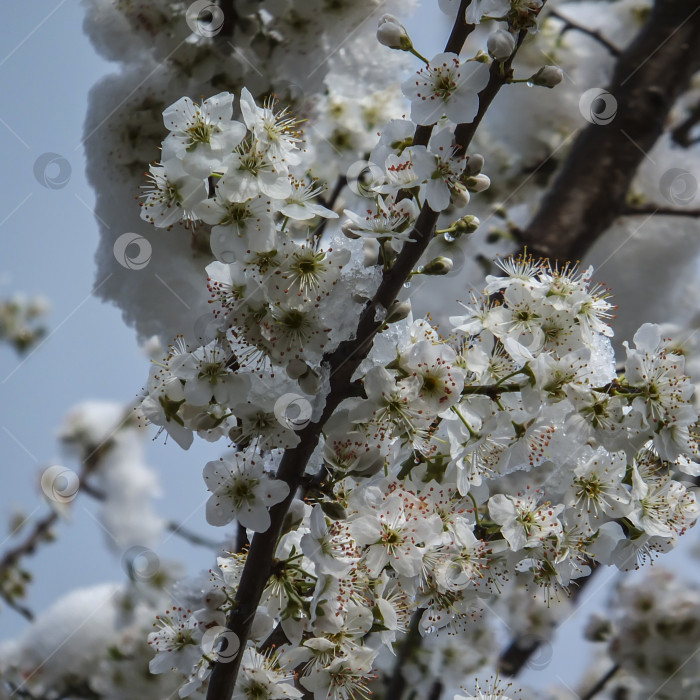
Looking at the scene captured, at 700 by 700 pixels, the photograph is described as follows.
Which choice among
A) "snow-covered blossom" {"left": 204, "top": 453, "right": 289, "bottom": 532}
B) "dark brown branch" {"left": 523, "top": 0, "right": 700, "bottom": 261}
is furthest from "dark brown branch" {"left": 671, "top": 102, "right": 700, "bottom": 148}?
"snow-covered blossom" {"left": 204, "top": 453, "right": 289, "bottom": 532}

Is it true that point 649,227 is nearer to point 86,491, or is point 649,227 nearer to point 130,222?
point 130,222

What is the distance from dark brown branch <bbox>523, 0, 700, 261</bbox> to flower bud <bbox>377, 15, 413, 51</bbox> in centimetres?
93

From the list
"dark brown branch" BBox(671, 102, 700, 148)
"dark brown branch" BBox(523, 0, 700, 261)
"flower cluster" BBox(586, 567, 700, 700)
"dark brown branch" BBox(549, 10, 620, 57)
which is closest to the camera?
"dark brown branch" BBox(523, 0, 700, 261)

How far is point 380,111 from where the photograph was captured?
78.2 inches

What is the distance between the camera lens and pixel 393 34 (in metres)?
0.86

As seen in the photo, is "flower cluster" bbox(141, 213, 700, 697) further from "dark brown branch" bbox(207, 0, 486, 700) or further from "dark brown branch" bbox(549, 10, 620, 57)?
"dark brown branch" bbox(549, 10, 620, 57)

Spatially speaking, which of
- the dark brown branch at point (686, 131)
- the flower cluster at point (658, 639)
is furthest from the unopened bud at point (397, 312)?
the flower cluster at point (658, 639)

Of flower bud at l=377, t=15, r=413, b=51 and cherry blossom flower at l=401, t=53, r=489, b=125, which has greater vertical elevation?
flower bud at l=377, t=15, r=413, b=51

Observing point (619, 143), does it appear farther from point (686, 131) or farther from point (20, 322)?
point (20, 322)

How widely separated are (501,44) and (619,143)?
4.16 ft

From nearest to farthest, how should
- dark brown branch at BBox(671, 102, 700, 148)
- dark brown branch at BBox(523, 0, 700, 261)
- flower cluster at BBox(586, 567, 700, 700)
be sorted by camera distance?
dark brown branch at BBox(523, 0, 700, 261) < dark brown branch at BBox(671, 102, 700, 148) < flower cluster at BBox(586, 567, 700, 700)

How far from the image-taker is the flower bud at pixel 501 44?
75 cm

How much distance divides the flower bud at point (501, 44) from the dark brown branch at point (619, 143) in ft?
3.28

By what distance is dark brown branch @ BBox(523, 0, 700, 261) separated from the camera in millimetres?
1811
